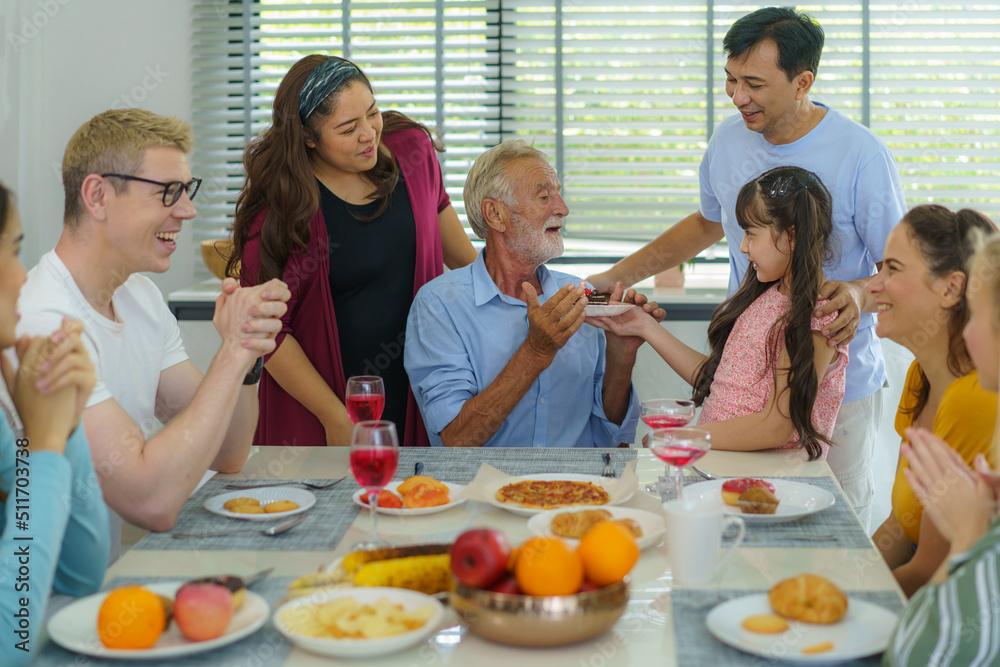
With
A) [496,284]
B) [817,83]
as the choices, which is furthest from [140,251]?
[817,83]

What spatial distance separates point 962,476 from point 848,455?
1.46 meters

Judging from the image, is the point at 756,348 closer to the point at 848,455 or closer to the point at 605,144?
the point at 848,455

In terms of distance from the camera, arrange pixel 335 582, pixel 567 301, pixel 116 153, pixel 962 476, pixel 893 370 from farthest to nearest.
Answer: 1. pixel 893 370
2. pixel 567 301
3. pixel 116 153
4. pixel 335 582
5. pixel 962 476

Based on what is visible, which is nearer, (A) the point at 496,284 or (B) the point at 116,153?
(B) the point at 116,153

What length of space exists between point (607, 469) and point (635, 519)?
0.35m

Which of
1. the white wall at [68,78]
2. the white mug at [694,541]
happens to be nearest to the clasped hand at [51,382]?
the white mug at [694,541]

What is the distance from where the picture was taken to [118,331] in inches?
68.2

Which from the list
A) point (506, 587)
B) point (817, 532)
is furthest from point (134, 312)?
point (817, 532)

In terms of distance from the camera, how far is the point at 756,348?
6.90 ft

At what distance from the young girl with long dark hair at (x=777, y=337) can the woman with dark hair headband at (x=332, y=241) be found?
0.63 m

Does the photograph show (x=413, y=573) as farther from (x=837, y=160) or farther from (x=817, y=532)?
(x=837, y=160)

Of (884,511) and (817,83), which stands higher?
(817,83)

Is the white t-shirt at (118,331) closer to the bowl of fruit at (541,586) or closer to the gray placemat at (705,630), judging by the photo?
the bowl of fruit at (541,586)

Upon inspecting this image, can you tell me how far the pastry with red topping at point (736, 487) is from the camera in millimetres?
1499
